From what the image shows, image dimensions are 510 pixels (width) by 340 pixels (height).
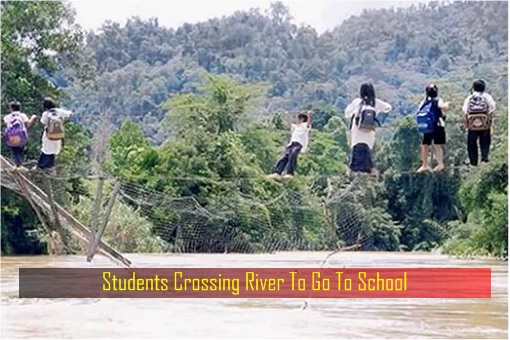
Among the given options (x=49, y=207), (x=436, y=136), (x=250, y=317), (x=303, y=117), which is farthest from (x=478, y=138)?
(x=250, y=317)

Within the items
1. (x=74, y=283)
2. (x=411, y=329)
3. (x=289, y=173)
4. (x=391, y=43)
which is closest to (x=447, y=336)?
(x=411, y=329)

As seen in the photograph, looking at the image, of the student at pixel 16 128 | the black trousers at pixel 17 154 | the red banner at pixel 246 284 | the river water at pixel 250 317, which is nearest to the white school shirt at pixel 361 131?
the student at pixel 16 128

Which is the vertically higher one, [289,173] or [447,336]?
[289,173]

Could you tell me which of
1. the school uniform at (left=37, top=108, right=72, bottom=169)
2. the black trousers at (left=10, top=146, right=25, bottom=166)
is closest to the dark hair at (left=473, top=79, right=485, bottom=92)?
A: the school uniform at (left=37, top=108, right=72, bottom=169)

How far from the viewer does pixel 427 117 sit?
17.5 ft

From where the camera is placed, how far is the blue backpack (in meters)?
5.31

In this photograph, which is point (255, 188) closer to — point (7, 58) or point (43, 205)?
point (7, 58)

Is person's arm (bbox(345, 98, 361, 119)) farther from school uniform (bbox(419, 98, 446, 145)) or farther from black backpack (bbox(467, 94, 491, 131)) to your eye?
black backpack (bbox(467, 94, 491, 131))

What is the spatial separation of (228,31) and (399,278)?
59.9 feet

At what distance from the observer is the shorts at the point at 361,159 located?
549 centimetres

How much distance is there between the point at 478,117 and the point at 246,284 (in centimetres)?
539

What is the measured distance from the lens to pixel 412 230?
1667cm

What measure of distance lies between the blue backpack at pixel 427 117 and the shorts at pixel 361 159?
0.30 m

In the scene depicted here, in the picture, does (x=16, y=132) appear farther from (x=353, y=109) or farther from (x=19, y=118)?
(x=353, y=109)
